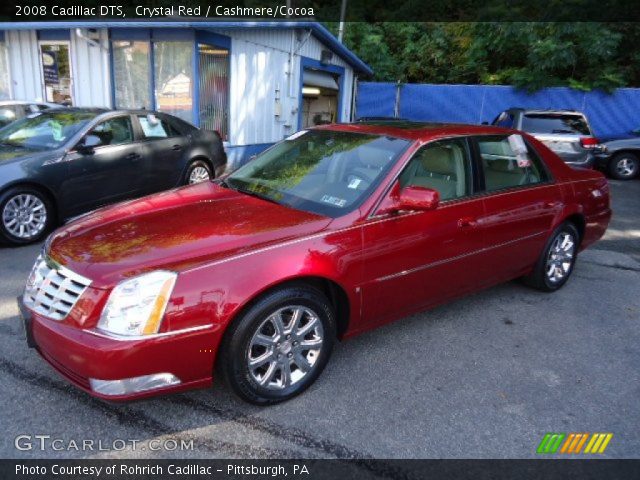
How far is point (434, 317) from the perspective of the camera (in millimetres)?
4199

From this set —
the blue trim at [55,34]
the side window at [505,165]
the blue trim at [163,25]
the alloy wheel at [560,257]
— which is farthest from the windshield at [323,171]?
the blue trim at [55,34]

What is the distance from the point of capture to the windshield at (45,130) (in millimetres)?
6176

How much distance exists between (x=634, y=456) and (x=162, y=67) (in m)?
10.1

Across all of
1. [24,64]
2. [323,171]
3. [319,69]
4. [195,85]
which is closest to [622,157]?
[319,69]

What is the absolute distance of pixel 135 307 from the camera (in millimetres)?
2447

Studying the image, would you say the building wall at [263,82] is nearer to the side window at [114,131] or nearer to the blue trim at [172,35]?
the blue trim at [172,35]

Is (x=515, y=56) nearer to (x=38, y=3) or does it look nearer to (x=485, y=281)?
(x=485, y=281)

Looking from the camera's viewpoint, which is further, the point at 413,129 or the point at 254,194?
the point at 413,129

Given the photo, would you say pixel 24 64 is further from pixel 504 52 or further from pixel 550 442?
pixel 504 52

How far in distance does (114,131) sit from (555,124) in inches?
347

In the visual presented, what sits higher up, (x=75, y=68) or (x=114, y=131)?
(x=75, y=68)

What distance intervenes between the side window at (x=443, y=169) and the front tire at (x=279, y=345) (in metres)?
1.08

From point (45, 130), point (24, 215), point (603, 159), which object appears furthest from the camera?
point (603, 159)

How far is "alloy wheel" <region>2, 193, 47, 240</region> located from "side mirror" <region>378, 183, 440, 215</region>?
4379mm
